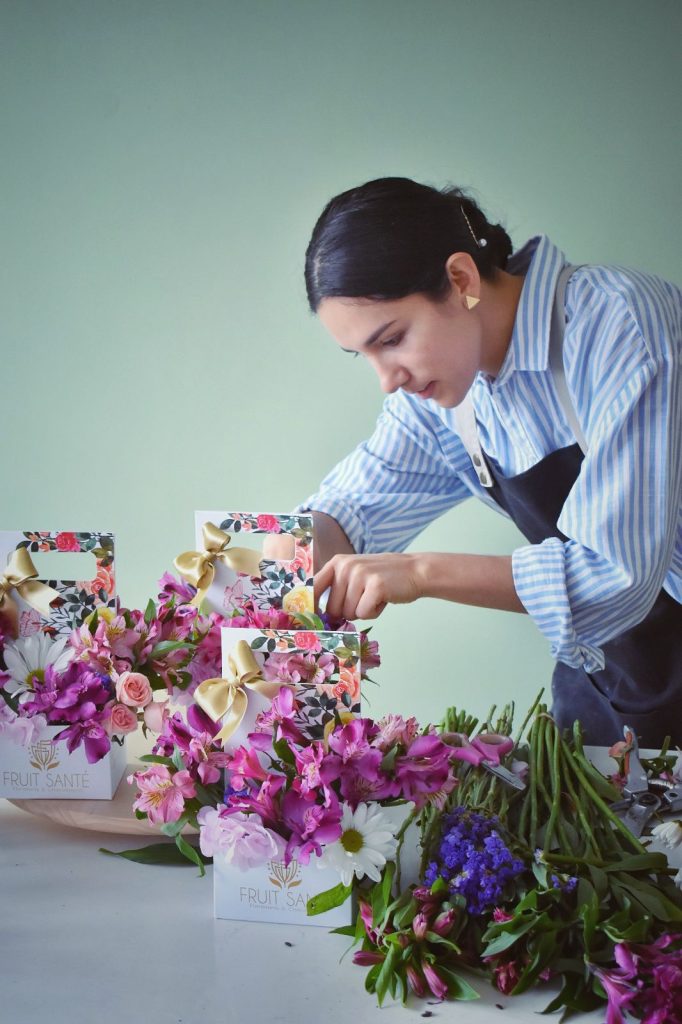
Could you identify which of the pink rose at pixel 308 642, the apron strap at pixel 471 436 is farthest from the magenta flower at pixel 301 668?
the apron strap at pixel 471 436

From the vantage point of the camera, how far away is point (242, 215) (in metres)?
2.77

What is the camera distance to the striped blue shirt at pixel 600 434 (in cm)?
135

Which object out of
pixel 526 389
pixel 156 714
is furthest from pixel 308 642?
pixel 526 389

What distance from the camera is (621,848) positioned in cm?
107

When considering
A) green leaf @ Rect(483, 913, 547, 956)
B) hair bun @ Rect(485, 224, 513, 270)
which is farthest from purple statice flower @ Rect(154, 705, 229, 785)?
hair bun @ Rect(485, 224, 513, 270)

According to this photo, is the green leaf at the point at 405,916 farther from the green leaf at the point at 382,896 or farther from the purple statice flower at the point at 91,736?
the purple statice flower at the point at 91,736

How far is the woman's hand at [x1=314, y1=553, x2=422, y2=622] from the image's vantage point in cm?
131

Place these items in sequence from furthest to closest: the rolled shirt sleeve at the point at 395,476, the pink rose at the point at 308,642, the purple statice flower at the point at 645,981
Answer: the rolled shirt sleeve at the point at 395,476, the pink rose at the point at 308,642, the purple statice flower at the point at 645,981

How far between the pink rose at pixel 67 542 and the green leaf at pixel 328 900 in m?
0.48

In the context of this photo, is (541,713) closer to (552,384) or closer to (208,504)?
(552,384)

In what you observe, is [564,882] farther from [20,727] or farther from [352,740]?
[20,727]

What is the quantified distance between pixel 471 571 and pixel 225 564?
33 cm

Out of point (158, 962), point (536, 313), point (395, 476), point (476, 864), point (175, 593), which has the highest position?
point (536, 313)

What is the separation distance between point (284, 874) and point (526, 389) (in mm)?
841
